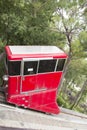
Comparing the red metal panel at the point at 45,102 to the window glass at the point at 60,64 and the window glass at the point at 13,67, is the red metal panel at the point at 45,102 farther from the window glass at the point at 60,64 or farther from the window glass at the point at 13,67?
the window glass at the point at 13,67

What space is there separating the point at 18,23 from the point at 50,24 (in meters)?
1.84

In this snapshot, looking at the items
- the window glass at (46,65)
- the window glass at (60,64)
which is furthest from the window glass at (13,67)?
the window glass at (60,64)

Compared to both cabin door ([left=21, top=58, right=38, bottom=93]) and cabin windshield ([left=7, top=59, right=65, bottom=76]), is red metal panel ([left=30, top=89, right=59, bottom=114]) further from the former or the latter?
cabin windshield ([left=7, top=59, right=65, bottom=76])

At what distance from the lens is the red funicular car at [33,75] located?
248 inches

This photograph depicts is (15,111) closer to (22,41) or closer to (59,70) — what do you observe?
(59,70)

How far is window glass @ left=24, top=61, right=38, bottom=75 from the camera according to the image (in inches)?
250

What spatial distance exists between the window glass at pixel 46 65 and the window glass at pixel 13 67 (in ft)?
2.38

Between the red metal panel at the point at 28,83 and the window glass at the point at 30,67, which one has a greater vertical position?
the window glass at the point at 30,67

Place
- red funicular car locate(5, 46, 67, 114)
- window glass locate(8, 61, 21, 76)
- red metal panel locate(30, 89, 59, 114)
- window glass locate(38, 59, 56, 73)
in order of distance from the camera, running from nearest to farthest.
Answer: window glass locate(8, 61, 21, 76)
red funicular car locate(5, 46, 67, 114)
window glass locate(38, 59, 56, 73)
red metal panel locate(30, 89, 59, 114)

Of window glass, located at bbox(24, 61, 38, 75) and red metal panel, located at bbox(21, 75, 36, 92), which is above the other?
window glass, located at bbox(24, 61, 38, 75)

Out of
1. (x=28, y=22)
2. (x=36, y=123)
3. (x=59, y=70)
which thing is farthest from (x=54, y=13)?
(x=36, y=123)

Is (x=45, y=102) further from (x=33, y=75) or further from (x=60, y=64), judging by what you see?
(x=60, y=64)

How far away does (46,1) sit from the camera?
893cm

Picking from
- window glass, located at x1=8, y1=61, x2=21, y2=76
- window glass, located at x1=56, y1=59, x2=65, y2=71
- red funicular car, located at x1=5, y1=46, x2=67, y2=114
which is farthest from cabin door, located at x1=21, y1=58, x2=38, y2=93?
window glass, located at x1=56, y1=59, x2=65, y2=71
